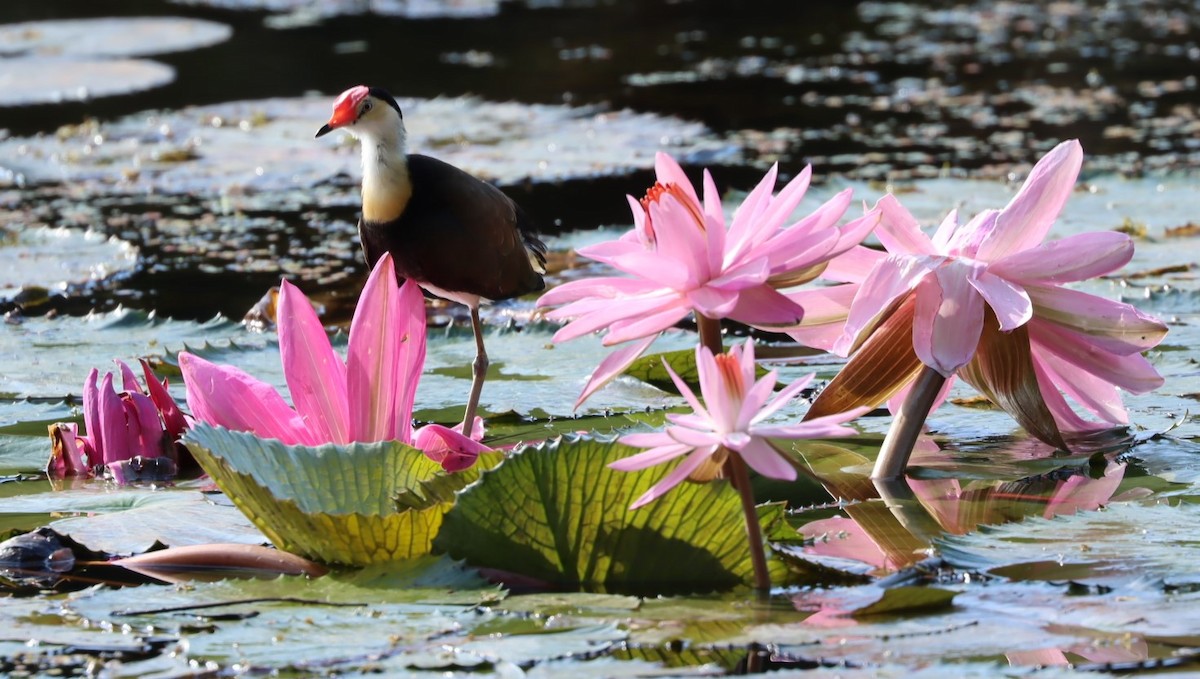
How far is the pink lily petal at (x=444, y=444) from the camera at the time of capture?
6.44 ft

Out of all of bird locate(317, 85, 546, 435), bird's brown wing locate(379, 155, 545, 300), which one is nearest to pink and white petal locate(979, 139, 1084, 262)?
bird locate(317, 85, 546, 435)

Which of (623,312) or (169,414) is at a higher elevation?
(623,312)

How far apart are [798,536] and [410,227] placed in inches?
48.8

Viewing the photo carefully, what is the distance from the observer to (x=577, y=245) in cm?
457

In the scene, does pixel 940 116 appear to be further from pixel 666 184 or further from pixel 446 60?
pixel 666 184

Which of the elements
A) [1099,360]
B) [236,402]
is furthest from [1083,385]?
[236,402]

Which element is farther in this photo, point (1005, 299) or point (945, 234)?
point (945, 234)

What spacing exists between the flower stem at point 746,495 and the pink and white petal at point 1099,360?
506 millimetres

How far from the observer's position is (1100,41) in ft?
34.6

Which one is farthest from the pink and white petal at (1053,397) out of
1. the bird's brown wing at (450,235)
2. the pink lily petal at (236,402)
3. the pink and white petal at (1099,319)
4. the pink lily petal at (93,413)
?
the pink lily petal at (93,413)

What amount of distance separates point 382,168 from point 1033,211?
1368 mm

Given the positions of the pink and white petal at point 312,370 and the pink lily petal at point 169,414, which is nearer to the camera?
the pink and white petal at point 312,370

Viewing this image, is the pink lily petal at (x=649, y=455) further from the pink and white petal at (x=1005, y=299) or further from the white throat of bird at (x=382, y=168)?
the white throat of bird at (x=382, y=168)

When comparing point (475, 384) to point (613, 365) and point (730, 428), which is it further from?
point (730, 428)
